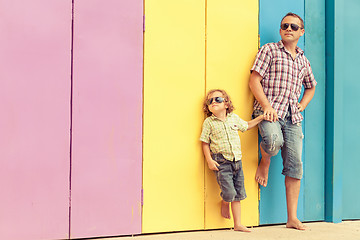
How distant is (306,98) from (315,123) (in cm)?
29

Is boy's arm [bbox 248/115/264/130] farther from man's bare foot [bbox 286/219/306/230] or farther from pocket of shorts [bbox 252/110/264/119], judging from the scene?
man's bare foot [bbox 286/219/306/230]

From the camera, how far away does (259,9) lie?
3332 mm

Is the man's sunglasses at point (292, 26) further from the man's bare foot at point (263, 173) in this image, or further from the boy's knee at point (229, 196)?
the boy's knee at point (229, 196)

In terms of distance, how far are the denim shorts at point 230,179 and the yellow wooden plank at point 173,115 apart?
0.16 metres

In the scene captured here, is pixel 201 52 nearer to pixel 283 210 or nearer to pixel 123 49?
pixel 123 49

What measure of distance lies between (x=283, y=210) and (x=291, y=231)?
0.93 ft

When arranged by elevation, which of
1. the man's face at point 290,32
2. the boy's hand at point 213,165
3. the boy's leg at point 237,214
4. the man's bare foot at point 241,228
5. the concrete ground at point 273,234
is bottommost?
the concrete ground at point 273,234

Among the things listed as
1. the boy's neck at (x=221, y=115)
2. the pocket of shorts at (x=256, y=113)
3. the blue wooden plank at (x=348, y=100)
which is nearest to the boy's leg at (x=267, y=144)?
the pocket of shorts at (x=256, y=113)

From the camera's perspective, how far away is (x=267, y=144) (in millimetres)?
3057

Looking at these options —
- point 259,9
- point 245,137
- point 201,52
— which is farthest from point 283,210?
point 259,9

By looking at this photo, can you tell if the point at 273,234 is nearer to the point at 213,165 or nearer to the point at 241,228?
the point at 241,228

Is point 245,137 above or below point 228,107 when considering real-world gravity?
below

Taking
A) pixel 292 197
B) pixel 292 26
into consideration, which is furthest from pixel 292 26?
pixel 292 197

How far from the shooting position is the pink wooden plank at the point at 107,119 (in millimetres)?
2709
